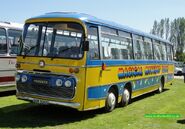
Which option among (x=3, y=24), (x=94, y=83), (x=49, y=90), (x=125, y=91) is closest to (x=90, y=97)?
(x=94, y=83)

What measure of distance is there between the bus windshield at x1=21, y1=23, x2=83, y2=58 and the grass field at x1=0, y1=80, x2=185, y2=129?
5.96 ft

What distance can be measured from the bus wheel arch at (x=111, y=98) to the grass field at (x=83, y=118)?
0.70ft

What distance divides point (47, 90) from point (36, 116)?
0.97 meters

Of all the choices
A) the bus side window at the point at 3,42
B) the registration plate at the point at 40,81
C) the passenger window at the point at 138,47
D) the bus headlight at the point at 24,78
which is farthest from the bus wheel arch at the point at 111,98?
the bus side window at the point at 3,42

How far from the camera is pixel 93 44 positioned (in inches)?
465

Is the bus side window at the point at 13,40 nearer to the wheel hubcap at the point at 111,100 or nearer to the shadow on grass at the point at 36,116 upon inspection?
the shadow on grass at the point at 36,116

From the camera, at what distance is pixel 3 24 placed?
15836mm

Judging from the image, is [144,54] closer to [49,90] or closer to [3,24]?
[3,24]

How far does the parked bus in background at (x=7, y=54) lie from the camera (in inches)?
609

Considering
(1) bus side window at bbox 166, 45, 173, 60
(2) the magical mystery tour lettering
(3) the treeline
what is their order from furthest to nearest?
(3) the treeline
(1) bus side window at bbox 166, 45, 173, 60
(2) the magical mystery tour lettering

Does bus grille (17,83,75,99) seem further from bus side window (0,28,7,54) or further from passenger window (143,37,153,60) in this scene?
passenger window (143,37,153,60)

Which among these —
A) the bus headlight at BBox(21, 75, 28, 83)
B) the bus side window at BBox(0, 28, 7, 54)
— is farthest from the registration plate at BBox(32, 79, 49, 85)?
the bus side window at BBox(0, 28, 7, 54)

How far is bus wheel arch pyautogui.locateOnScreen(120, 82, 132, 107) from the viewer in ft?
47.6

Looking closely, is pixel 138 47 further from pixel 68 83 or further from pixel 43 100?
pixel 43 100
